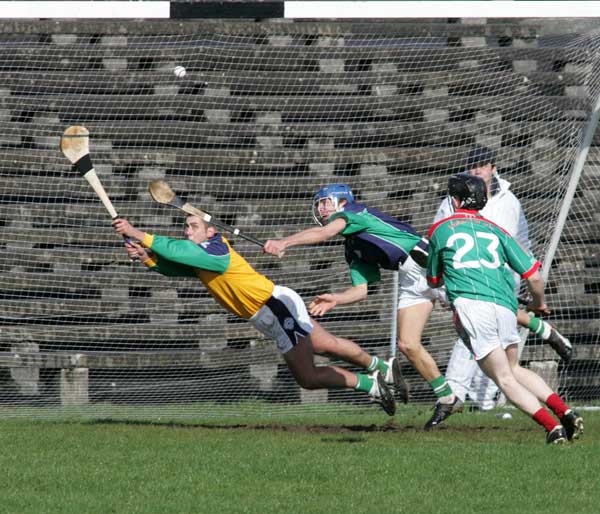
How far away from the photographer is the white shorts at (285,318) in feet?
27.5

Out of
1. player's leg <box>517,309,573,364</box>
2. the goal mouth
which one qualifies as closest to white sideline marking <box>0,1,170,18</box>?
the goal mouth

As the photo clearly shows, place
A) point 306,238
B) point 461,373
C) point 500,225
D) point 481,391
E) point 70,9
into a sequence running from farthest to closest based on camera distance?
point 70,9, point 481,391, point 461,373, point 500,225, point 306,238

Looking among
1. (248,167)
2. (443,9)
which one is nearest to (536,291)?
(443,9)

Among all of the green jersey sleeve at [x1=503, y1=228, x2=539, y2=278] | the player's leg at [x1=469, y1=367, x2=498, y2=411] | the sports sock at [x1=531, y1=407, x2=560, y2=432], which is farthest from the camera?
the player's leg at [x1=469, y1=367, x2=498, y2=411]

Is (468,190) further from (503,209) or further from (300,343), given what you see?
(503,209)

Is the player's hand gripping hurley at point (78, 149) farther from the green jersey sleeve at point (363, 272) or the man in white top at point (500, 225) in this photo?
the man in white top at point (500, 225)

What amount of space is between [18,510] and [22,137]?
6485mm

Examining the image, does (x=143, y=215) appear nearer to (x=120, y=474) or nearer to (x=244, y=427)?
(x=244, y=427)

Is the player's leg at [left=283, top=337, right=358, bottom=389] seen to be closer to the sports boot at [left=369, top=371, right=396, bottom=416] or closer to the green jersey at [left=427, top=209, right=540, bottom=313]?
the sports boot at [left=369, top=371, right=396, bottom=416]

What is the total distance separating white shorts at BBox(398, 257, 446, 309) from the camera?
884 centimetres

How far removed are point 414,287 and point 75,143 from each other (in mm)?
2485

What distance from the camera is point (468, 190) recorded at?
7.41m

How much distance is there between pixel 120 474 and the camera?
21.2ft

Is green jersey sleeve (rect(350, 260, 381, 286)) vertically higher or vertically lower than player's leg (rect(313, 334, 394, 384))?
higher
